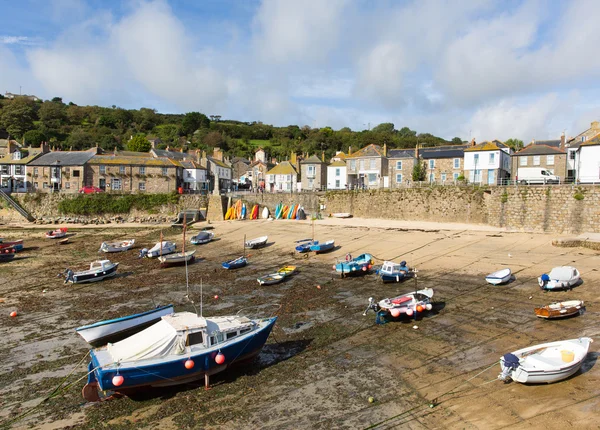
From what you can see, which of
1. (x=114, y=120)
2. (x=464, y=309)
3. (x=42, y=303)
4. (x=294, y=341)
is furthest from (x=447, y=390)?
(x=114, y=120)

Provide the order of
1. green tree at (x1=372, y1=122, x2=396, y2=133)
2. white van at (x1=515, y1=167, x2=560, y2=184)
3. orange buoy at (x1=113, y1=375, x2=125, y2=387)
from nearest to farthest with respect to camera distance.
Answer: orange buoy at (x1=113, y1=375, x2=125, y2=387)
white van at (x1=515, y1=167, x2=560, y2=184)
green tree at (x1=372, y1=122, x2=396, y2=133)

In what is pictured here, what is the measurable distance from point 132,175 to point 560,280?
47.1 metres

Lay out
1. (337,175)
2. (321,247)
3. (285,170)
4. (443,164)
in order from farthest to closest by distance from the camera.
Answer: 1. (285,170)
2. (337,175)
3. (443,164)
4. (321,247)

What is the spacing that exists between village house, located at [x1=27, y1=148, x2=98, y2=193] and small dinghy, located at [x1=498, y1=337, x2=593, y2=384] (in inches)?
2062

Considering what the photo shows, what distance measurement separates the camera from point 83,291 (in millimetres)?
21875

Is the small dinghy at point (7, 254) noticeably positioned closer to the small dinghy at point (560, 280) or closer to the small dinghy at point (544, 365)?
the small dinghy at point (544, 365)

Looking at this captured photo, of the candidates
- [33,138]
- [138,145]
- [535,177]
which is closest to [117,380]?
[535,177]

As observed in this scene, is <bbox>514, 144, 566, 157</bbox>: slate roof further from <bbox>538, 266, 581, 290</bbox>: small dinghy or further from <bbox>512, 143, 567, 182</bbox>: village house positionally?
<bbox>538, 266, 581, 290</bbox>: small dinghy

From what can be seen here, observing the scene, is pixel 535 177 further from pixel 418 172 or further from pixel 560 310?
pixel 560 310

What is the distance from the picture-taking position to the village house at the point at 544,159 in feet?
140

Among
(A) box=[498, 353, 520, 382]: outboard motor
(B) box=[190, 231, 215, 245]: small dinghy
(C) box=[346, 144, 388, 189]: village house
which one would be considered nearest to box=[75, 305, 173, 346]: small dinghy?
(A) box=[498, 353, 520, 382]: outboard motor

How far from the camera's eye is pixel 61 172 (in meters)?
53.4

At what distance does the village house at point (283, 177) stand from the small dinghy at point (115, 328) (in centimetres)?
A: 4349

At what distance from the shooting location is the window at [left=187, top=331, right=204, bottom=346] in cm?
1194
